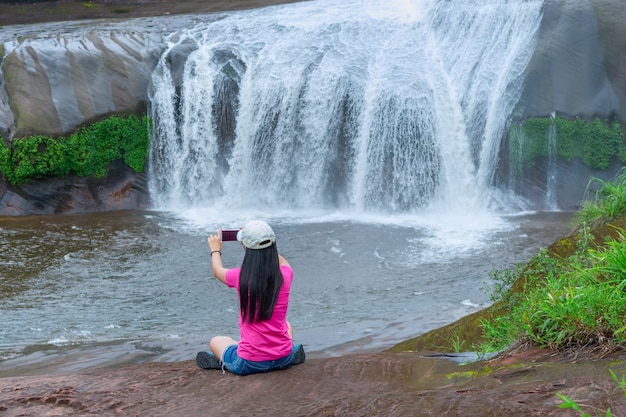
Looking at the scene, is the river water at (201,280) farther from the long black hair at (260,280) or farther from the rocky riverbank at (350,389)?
the long black hair at (260,280)

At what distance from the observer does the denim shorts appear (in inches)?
169

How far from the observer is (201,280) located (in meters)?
9.54

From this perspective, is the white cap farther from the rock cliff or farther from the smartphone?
the rock cliff

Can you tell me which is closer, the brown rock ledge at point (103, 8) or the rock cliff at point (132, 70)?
the rock cliff at point (132, 70)

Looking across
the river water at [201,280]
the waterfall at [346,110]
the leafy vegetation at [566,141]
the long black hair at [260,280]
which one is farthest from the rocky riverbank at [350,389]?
the leafy vegetation at [566,141]

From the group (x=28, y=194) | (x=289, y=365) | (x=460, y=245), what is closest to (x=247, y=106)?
(x=28, y=194)

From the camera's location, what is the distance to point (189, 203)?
46.0 ft

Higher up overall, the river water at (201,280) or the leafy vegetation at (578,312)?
the leafy vegetation at (578,312)

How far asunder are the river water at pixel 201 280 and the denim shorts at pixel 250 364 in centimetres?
219

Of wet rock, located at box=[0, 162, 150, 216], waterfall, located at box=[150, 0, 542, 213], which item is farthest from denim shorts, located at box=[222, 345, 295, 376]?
wet rock, located at box=[0, 162, 150, 216]

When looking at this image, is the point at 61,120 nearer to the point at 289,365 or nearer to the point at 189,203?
the point at 189,203

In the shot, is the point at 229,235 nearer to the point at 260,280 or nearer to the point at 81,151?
the point at 260,280

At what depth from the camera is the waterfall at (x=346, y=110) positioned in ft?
43.3

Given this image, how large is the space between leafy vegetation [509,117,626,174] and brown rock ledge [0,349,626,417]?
9104mm
